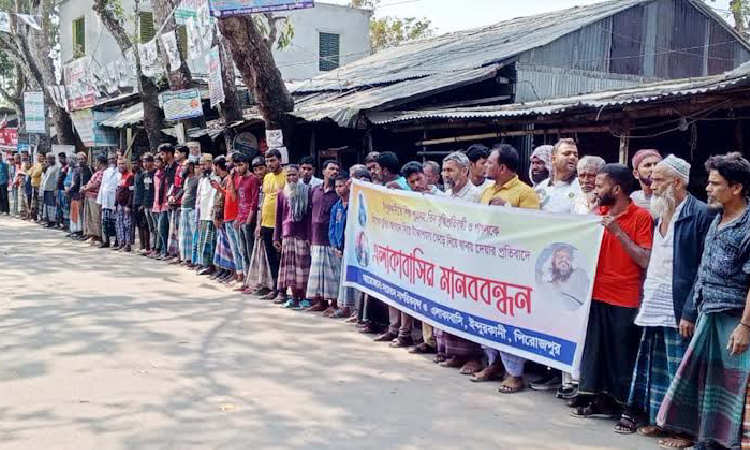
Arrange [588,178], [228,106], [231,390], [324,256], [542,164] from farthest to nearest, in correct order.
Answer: [228,106]
[324,256]
[542,164]
[231,390]
[588,178]

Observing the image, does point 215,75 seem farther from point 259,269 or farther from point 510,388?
point 510,388

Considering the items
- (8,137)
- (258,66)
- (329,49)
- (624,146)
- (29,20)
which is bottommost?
(624,146)

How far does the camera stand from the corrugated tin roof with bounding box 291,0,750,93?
42.0ft

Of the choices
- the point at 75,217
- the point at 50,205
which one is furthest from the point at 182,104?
the point at 50,205

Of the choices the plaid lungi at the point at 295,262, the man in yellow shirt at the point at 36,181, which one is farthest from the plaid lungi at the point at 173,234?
the man in yellow shirt at the point at 36,181

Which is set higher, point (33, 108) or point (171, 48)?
point (171, 48)

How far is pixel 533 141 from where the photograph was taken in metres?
10.4

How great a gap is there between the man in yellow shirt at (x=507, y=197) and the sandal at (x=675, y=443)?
4.13ft

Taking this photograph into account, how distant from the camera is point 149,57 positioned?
14242 millimetres

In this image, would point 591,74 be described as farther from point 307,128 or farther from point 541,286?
point 541,286

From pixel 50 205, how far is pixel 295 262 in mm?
11649

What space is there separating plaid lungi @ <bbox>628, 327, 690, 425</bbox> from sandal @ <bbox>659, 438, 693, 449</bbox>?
15 cm

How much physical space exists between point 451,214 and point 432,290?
70 centimetres

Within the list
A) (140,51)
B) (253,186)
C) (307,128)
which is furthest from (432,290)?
(140,51)
